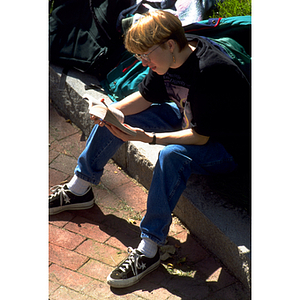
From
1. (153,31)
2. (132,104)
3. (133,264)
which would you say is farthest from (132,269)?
(153,31)

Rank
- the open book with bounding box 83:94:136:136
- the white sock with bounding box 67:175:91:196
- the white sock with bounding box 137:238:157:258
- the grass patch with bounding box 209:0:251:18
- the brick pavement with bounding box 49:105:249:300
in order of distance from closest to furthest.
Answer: the open book with bounding box 83:94:136:136 < the brick pavement with bounding box 49:105:249:300 < the white sock with bounding box 137:238:157:258 < the white sock with bounding box 67:175:91:196 < the grass patch with bounding box 209:0:251:18

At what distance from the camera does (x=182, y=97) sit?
2477 mm

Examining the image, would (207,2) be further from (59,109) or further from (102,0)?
(59,109)

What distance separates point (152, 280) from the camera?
2.33 m

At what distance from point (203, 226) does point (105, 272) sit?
686 millimetres

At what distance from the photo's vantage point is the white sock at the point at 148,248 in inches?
92.1

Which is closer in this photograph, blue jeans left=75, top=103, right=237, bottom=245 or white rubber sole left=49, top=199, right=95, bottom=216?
blue jeans left=75, top=103, right=237, bottom=245

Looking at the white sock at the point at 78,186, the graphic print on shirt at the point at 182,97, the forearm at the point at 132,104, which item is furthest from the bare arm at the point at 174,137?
the white sock at the point at 78,186

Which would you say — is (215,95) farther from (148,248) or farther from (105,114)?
(148,248)

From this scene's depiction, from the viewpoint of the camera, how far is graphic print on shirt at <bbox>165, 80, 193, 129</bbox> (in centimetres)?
241

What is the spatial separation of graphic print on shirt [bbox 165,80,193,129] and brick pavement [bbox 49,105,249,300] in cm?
76

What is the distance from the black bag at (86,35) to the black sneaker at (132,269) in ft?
6.56

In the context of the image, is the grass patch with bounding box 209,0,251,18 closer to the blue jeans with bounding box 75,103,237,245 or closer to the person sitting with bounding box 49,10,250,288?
the person sitting with bounding box 49,10,250,288

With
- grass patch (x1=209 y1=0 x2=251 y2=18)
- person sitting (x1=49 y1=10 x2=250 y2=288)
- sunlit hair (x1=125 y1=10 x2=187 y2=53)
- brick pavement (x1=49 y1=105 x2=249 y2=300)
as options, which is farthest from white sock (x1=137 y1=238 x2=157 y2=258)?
grass patch (x1=209 y1=0 x2=251 y2=18)
